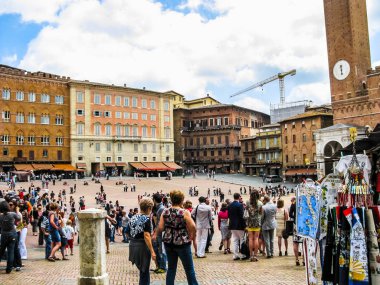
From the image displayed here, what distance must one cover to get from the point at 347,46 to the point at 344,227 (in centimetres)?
4924

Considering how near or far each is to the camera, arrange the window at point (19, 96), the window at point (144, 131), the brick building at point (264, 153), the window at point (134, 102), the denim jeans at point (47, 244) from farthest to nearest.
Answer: the window at point (144, 131), the window at point (134, 102), the brick building at point (264, 153), the window at point (19, 96), the denim jeans at point (47, 244)

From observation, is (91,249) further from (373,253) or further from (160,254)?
(373,253)

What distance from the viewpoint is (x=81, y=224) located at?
644 cm

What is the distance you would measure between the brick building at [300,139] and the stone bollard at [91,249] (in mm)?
51191

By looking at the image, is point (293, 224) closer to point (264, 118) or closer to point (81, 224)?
point (81, 224)

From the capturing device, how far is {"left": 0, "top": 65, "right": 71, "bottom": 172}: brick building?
179ft

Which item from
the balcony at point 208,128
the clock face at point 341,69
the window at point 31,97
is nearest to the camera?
the clock face at point 341,69

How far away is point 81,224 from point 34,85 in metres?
55.1

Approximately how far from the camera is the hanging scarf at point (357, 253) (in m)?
5.26

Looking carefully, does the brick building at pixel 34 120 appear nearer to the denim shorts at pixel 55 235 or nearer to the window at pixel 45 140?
the window at pixel 45 140

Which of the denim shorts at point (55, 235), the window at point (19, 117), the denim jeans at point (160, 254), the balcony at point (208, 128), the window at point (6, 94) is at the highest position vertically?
the window at point (6, 94)

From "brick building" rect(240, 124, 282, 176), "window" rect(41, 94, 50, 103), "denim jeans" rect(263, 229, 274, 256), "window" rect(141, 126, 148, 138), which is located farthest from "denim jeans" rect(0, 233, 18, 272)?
"brick building" rect(240, 124, 282, 176)

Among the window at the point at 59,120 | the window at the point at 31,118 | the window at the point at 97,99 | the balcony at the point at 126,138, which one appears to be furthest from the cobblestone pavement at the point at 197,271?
the balcony at the point at 126,138

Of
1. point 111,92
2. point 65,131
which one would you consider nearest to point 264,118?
point 111,92
